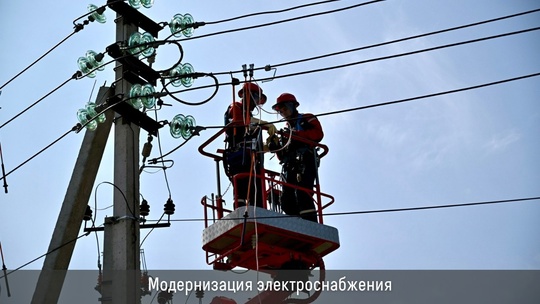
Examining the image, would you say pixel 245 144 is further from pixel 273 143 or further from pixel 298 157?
pixel 298 157

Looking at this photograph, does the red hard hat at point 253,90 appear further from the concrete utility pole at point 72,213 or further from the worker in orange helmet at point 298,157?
the concrete utility pole at point 72,213

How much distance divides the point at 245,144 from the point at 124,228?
11.9 ft

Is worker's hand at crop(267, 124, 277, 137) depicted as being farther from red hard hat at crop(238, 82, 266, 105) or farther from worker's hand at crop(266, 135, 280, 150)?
red hard hat at crop(238, 82, 266, 105)

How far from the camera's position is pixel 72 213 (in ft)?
38.3

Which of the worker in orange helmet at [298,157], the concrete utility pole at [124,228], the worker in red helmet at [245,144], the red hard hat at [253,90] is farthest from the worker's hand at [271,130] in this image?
the concrete utility pole at [124,228]

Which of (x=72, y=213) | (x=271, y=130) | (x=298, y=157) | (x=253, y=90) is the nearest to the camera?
(x=72, y=213)

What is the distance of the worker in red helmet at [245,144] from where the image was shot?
1376cm

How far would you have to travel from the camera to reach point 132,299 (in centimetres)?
1037

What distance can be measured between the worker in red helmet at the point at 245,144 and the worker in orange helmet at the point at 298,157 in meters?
0.47

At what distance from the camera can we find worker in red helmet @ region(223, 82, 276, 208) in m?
13.8

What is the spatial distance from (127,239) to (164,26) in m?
3.29

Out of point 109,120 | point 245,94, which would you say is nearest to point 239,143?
point 245,94

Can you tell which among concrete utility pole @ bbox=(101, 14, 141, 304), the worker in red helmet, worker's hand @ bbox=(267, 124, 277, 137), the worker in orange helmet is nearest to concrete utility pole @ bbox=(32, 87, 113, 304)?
concrete utility pole @ bbox=(101, 14, 141, 304)

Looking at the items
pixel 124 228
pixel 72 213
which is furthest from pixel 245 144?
pixel 124 228
